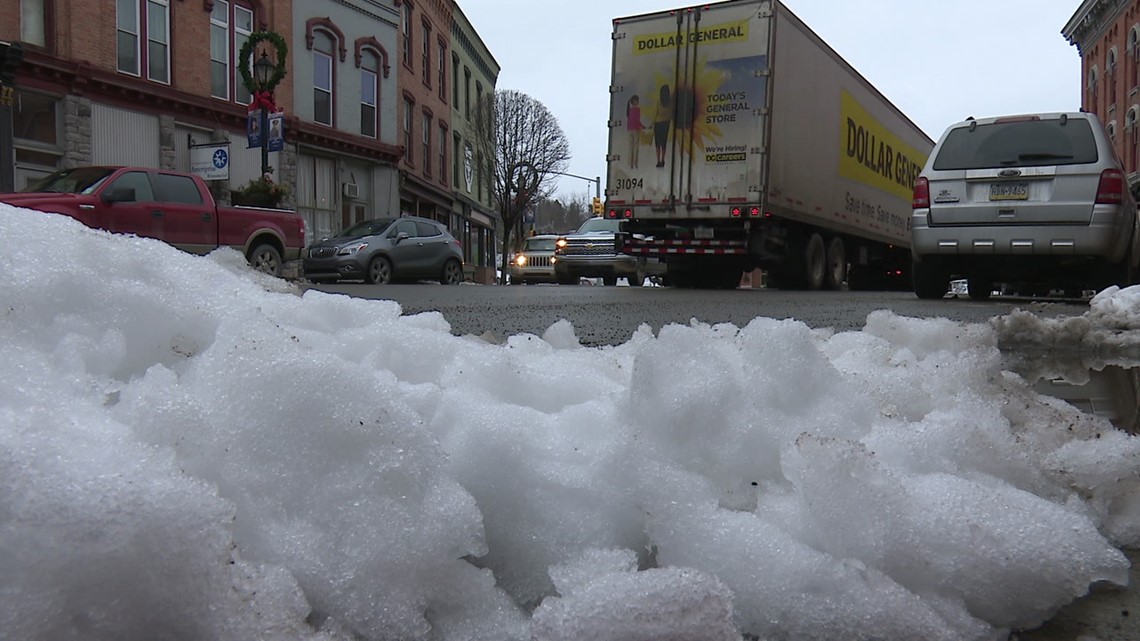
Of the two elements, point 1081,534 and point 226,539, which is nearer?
point 226,539

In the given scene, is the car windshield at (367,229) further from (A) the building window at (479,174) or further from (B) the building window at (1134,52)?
(B) the building window at (1134,52)

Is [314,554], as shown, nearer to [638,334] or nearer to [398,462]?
[398,462]

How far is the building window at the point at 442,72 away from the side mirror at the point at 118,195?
855 inches

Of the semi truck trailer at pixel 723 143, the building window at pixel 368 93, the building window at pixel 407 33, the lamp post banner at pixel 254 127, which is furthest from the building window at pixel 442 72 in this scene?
the semi truck trailer at pixel 723 143

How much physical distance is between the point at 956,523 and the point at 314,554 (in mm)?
1010

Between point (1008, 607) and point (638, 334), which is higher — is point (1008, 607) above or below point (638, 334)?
below

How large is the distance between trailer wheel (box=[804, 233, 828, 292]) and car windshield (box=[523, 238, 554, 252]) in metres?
9.23

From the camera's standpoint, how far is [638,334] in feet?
8.79

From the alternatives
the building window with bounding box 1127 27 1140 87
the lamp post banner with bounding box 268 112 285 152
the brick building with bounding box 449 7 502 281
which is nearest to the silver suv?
the lamp post banner with bounding box 268 112 285 152

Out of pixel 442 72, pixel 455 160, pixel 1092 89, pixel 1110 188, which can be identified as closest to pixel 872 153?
pixel 1110 188

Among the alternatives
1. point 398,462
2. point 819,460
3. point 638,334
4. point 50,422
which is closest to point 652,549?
point 819,460

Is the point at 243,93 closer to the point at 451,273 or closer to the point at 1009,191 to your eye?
the point at 451,273

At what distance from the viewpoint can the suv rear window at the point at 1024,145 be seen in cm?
733

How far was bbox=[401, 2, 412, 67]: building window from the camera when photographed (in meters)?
27.5
